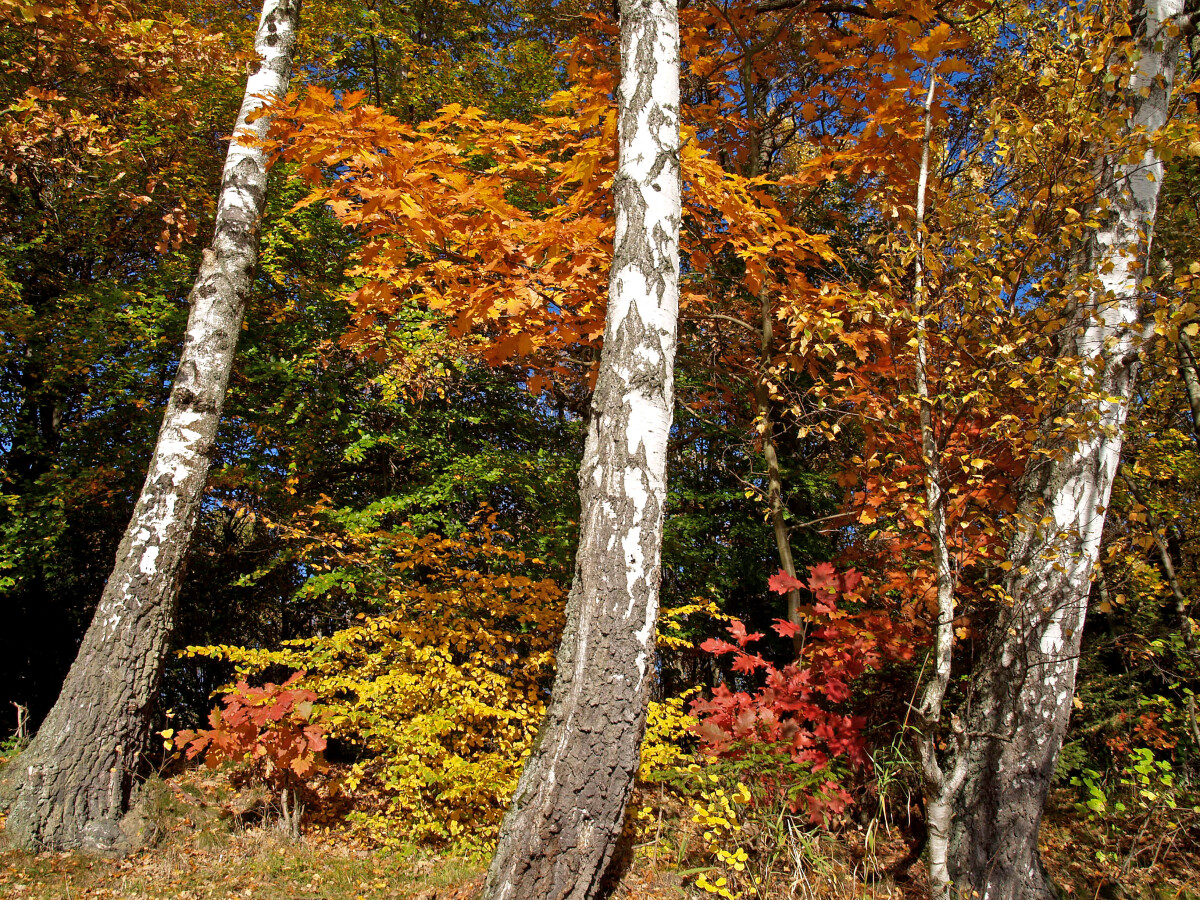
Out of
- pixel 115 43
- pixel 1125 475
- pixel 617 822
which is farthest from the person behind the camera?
pixel 115 43

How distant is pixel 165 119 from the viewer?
287 inches

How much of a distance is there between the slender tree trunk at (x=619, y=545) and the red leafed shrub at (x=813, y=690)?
49.7 inches

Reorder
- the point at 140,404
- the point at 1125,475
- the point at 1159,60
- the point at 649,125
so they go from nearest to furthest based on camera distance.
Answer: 1. the point at 649,125
2. the point at 1159,60
3. the point at 1125,475
4. the point at 140,404

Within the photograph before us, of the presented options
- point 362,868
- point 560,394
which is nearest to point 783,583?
point 362,868

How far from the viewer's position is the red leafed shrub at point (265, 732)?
11.6 ft

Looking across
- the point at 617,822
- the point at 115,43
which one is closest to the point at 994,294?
the point at 617,822

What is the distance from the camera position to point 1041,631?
291 centimetres

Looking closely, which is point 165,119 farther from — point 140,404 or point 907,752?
point 907,752

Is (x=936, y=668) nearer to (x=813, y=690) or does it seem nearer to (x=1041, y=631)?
(x=1041, y=631)

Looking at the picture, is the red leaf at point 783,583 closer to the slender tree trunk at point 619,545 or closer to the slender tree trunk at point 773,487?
the slender tree trunk at point 773,487

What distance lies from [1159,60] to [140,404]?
815 centimetres

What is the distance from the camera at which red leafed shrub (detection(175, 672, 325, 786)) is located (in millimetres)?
3531

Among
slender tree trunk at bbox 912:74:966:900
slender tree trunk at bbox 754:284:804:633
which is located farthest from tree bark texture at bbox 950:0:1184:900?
slender tree trunk at bbox 754:284:804:633

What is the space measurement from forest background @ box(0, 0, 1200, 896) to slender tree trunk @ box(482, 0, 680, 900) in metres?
0.37
